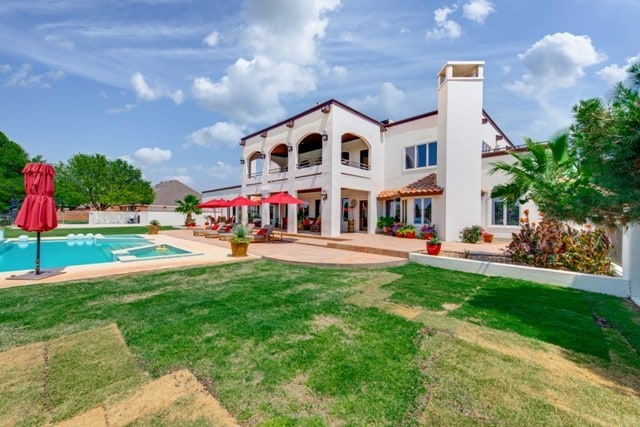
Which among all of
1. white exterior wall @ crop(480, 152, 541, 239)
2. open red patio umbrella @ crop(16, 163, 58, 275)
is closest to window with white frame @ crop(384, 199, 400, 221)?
white exterior wall @ crop(480, 152, 541, 239)

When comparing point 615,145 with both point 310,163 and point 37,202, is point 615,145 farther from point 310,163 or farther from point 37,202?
point 310,163

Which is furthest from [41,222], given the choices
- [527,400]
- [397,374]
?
[527,400]

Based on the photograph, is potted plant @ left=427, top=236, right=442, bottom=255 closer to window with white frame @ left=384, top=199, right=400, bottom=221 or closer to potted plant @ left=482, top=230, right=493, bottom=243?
potted plant @ left=482, top=230, right=493, bottom=243

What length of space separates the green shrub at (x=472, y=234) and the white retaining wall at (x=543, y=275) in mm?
6958

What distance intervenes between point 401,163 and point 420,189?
11.2 ft

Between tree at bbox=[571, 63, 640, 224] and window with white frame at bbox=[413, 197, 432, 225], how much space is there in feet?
42.1

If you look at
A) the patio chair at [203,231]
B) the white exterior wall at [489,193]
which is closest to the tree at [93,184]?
the patio chair at [203,231]

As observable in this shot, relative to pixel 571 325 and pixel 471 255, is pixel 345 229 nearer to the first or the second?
pixel 471 255

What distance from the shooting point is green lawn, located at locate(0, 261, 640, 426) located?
8.59 feet

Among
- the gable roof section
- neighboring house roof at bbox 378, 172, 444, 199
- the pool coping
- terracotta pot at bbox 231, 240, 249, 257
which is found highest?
the gable roof section

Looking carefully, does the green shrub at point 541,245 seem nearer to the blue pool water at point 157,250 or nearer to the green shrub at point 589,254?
the green shrub at point 589,254

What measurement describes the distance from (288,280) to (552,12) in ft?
38.7

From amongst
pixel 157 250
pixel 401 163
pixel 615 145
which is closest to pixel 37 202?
pixel 157 250

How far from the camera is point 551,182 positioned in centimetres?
781
